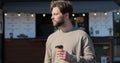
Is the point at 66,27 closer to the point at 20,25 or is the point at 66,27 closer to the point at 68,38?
the point at 68,38

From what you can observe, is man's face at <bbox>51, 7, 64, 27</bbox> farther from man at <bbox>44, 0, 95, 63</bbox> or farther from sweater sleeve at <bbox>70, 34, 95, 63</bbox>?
sweater sleeve at <bbox>70, 34, 95, 63</bbox>

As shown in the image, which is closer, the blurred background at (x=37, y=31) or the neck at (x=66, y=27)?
the neck at (x=66, y=27)

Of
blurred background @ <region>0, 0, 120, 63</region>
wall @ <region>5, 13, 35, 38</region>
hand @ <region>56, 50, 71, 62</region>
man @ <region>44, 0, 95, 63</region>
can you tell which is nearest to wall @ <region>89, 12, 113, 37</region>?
blurred background @ <region>0, 0, 120, 63</region>

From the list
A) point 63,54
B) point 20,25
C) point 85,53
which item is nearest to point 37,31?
point 20,25

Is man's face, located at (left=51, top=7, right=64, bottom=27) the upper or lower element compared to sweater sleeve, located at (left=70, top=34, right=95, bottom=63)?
upper

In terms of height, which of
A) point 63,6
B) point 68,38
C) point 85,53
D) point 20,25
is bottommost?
point 85,53

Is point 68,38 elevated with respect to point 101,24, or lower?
lower

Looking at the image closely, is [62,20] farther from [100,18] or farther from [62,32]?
[100,18]

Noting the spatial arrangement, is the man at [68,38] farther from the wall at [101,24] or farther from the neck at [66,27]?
the wall at [101,24]

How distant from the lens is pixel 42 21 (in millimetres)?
11109

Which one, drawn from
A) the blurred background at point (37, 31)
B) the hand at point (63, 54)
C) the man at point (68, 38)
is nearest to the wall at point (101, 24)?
the blurred background at point (37, 31)

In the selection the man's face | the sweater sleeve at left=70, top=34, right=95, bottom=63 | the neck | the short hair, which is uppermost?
the short hair

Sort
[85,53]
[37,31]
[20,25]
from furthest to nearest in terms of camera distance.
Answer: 1. [37,31]
2. [20,25]
3. [85,53]

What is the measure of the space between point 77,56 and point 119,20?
798 centimetres
